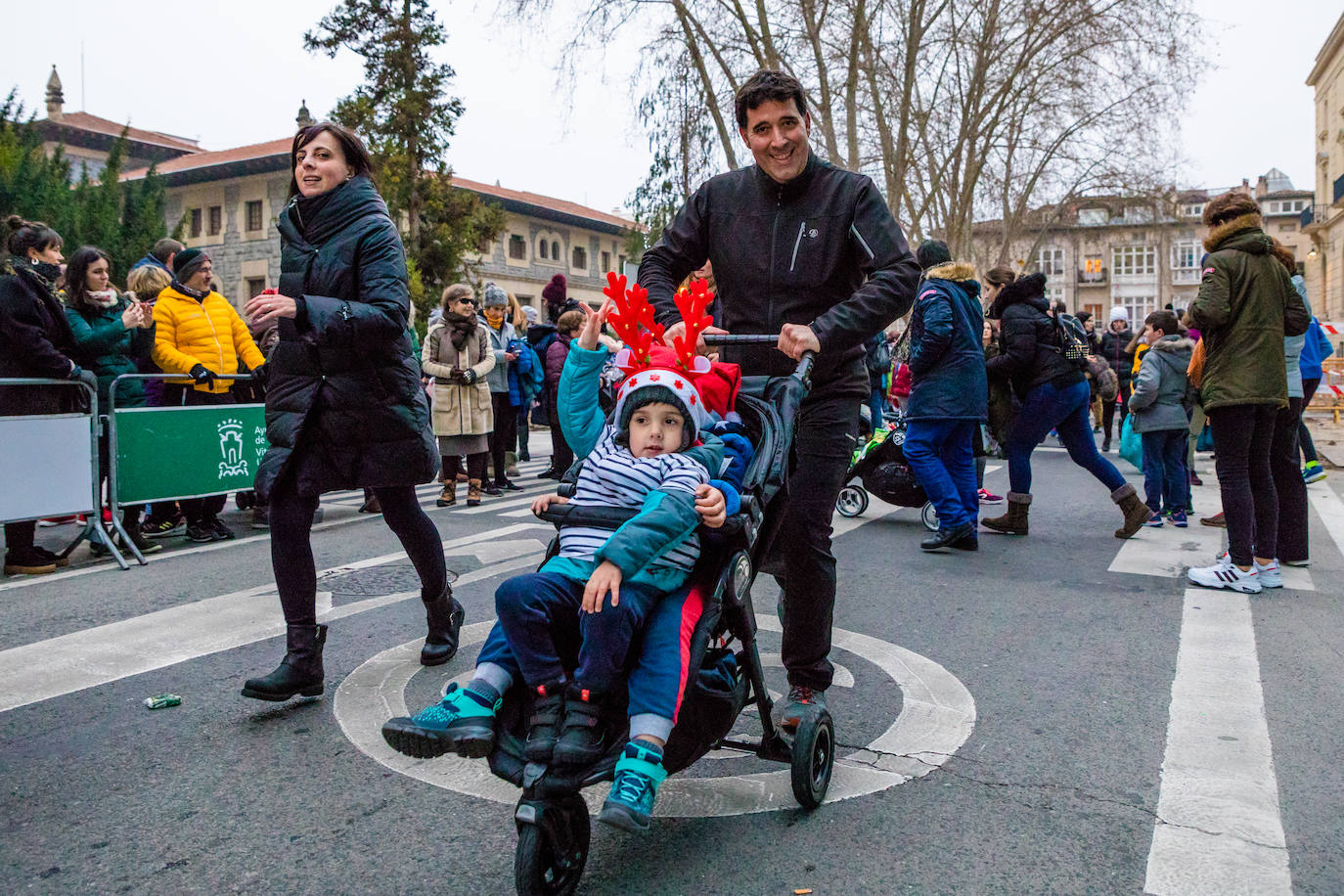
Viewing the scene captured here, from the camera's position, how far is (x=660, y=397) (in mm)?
2961

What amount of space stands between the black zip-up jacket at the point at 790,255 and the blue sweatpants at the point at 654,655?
108 cm

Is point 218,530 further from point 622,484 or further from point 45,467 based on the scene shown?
point 622,484

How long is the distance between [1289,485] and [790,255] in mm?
4465

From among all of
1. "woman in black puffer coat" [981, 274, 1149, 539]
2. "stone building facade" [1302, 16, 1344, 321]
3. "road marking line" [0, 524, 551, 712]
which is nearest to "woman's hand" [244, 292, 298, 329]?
"road marking line" [0, 524, 551, 712]

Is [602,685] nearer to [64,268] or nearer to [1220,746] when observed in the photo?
[1220,746]

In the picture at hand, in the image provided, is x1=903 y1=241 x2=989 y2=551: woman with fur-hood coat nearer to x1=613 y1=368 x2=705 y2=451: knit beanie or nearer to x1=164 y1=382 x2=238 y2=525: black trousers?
x1=613 y1=368 x2=705 y2=451: knit beanie

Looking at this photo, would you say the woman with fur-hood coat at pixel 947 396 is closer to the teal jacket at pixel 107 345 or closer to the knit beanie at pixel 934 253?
the knit beanie at pixel 934 253

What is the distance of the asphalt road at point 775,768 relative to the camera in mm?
2680

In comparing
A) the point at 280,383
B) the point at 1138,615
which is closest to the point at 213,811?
the point at 280,383

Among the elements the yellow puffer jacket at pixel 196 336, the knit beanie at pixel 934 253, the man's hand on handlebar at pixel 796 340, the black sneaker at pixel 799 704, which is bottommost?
the black sneaker at pixel 799 704

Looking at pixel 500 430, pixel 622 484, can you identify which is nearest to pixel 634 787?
pixel 622 484

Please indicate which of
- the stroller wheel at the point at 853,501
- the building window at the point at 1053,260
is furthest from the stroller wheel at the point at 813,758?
the building window at the point at 1053,260

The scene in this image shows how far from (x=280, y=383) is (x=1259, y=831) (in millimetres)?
3537

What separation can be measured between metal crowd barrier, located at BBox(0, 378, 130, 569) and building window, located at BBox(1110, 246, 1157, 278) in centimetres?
10243
